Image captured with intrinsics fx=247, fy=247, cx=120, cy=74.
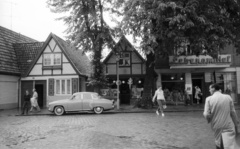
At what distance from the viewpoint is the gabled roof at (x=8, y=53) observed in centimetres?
2343

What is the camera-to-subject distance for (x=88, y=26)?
21.9 metres

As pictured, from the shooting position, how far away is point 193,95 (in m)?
25.0

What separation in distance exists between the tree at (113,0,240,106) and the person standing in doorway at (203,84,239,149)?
35.5 ft

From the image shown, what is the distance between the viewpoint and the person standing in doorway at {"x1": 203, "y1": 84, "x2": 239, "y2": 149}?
478 cm

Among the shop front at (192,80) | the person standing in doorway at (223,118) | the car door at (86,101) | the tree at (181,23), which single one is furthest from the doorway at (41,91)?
the person standing in doorway at (223,118)

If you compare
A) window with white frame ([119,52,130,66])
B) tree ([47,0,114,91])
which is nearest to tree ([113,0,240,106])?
tree ([47,0,114,91])

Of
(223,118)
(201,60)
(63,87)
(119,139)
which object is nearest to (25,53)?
(63,87)

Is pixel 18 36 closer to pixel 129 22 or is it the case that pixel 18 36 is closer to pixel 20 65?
pixel 20 65

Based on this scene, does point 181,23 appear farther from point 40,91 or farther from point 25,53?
point 25,53

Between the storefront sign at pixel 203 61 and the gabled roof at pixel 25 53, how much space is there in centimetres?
1460

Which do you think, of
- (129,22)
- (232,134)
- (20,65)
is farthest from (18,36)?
(232,134)

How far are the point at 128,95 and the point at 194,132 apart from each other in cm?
1676

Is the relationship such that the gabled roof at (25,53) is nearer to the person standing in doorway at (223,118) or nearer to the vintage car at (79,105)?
the vintage car at (79,105)

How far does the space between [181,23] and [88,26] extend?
9.14m
